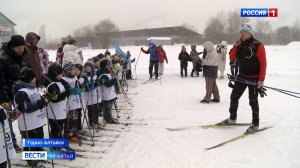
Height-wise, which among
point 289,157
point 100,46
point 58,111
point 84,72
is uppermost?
point 100,46

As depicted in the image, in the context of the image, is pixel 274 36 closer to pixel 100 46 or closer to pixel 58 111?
pixel 100 46

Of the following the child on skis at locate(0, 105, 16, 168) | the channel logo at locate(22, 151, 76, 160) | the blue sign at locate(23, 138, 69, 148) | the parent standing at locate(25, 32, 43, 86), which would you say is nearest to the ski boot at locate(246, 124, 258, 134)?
the channel logo at locate(22, 151, 76, 160)

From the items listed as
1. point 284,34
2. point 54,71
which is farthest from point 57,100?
point 284,34

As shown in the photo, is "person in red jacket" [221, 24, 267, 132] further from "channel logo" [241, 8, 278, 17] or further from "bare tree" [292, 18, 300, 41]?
"bare tree" [292, 18, 300, 41]

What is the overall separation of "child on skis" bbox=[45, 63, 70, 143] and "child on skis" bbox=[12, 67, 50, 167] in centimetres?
46

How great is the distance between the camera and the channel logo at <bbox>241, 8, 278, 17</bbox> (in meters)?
12.6

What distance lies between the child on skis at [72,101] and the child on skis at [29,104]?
1.07m

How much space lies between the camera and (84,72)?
664cm

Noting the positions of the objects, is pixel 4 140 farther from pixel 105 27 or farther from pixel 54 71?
pixel 105 27

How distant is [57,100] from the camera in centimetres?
509

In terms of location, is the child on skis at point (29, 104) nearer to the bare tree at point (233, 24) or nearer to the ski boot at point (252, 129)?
the ski boot at point (252, 129)

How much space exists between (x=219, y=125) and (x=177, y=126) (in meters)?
0.96

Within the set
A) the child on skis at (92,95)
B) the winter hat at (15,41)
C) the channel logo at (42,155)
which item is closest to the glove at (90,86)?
the child on skis at (92,95)

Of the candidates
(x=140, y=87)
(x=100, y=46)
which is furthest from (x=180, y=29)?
(x=140, y=87)
